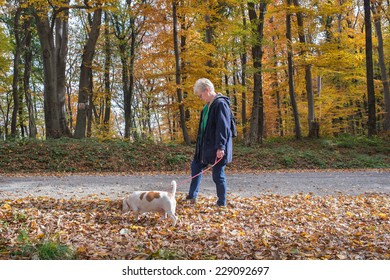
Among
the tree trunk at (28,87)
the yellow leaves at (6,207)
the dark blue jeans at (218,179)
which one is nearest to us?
the yellow leaves at (6,207)

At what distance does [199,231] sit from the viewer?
414cm

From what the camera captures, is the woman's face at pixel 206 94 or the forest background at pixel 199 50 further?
the forest background at pixel 199 50

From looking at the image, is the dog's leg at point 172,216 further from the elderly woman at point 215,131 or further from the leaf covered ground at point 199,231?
the elderly woman at point 215,131

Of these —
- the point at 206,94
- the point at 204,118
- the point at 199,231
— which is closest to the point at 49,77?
the point at 204,118

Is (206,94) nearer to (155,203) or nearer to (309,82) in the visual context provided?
(155,203)

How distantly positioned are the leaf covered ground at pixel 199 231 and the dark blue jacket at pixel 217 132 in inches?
33.5

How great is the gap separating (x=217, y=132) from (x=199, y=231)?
144 cm

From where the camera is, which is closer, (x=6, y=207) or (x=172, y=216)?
(x=172, y=216)

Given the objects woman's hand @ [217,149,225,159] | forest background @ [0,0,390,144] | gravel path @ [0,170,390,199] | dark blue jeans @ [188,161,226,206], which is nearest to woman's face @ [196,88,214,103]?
woman's hand @ [217,149,225,159]

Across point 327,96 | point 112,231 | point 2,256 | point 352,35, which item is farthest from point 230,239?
point 352,35

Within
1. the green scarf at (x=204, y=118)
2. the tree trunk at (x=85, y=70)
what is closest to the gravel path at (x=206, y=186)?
the green scarf at (x=204, y=118)

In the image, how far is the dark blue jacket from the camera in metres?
4.88

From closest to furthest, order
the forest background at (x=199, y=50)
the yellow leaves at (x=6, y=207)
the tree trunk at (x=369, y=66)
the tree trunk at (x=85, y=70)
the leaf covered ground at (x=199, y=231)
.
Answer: the leaf covered ground at (x=199, y=231), the yellow leaves at (x=6, y=207), the forest background at (x=199, y=50), the tree trunk at (x=85, y=70), the tree trunk at (x=369, y=66)

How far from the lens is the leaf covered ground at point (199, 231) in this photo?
11.0ft
